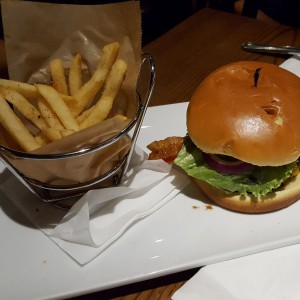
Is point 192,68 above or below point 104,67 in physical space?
below

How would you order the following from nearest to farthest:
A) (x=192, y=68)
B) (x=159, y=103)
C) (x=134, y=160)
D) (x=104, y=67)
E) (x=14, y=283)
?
(x=14, y=283) < (x=104, y=67) < (x=134, y=160) < (x=159, y=103) < (x=192, y=68)

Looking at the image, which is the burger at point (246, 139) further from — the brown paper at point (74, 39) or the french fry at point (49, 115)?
the french fry at point (49, 115)

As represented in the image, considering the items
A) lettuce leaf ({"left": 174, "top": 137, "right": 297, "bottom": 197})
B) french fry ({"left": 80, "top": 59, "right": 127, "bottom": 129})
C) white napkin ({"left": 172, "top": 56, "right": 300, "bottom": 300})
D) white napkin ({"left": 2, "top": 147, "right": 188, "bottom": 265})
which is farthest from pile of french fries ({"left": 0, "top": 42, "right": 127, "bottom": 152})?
white napkin ({"left": 172, "top": 56, "right": 300, "bottom": 300})

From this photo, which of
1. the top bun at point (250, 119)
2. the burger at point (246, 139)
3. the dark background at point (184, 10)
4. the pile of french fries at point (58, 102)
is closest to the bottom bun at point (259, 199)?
the burger at point (246, 139)

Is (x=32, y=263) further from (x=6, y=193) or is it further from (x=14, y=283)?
(x=6, y=193)

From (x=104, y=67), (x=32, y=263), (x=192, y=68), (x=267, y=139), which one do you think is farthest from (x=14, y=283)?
(x=192, y=68)

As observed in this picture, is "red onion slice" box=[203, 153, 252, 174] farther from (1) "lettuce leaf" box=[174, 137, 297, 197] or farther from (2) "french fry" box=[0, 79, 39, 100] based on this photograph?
(2) "french fry" box=[0, 79, 39, 100]
